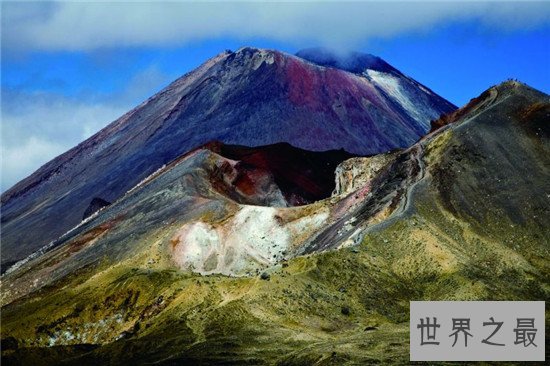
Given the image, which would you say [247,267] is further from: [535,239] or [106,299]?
[535,239]

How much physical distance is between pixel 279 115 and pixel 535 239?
7441 centimetres

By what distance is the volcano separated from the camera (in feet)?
383

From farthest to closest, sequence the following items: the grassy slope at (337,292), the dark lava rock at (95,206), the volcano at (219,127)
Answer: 1. the volcano at (219,127)
2. the dark lava rock at (95,206)
3. the grassy slope at (337,292)

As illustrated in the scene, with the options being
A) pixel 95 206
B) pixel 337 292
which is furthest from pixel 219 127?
pixel 337 292

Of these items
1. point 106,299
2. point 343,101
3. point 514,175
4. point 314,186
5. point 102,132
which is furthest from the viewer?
point 102,132

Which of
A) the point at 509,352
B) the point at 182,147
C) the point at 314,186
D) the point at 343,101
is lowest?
the point at 509,352

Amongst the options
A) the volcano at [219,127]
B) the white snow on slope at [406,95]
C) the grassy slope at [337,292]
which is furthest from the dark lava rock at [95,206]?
the white snow on slope at [406,95]

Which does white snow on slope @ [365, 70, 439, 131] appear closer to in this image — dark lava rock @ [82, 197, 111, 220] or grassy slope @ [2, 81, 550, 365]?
dark lava rock @ [82, 197, 111, 220]

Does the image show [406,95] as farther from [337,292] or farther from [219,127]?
[337,292]

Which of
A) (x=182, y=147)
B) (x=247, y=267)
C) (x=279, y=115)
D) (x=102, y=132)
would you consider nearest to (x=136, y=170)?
(x=182, y=147)

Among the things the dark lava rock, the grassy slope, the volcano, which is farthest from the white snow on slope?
the grassy slope

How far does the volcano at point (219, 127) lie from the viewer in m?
117

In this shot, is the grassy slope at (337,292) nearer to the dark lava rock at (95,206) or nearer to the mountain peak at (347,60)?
the dark lava rock at (95,206)

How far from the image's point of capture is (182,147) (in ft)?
407
